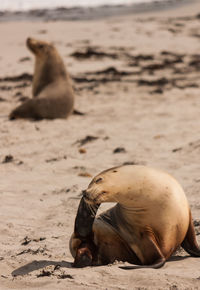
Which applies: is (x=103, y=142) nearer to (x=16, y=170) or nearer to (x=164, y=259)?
(x=16, y=170)

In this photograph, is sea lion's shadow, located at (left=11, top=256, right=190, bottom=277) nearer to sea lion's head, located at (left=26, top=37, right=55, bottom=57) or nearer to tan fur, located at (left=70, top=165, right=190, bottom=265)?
tan fur, located at (left=70, top=165, right=190, bottom=265)

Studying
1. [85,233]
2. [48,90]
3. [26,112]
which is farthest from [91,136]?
[85,233]

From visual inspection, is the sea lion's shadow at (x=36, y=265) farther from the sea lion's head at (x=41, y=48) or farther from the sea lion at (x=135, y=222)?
the sea lion's head at (x=41, y=48)

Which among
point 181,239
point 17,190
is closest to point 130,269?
point 181,239

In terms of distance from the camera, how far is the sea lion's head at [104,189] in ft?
9.78

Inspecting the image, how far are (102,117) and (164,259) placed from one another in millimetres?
5568

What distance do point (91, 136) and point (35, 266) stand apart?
4.04 m

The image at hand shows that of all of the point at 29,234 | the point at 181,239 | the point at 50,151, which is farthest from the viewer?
the point at 50,151

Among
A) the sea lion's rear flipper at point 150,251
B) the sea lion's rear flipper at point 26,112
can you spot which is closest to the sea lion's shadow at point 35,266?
the sea lion's rear flipper at point 150,251

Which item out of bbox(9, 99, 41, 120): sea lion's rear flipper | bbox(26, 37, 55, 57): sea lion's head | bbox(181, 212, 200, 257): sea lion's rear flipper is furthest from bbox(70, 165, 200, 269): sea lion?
bbox(26, 37, 55, 57): sea lion's head

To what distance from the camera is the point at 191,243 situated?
11.0ft

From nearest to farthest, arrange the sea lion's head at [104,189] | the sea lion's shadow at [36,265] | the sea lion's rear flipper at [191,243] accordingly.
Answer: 1. the sea lion's head at [104,189]
2. the sea lion's shadow at [36,265]
3. the sea lion's rear flipper at [191,243]

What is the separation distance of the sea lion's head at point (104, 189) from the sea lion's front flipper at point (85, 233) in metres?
0.05

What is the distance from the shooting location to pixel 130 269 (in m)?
2.98
